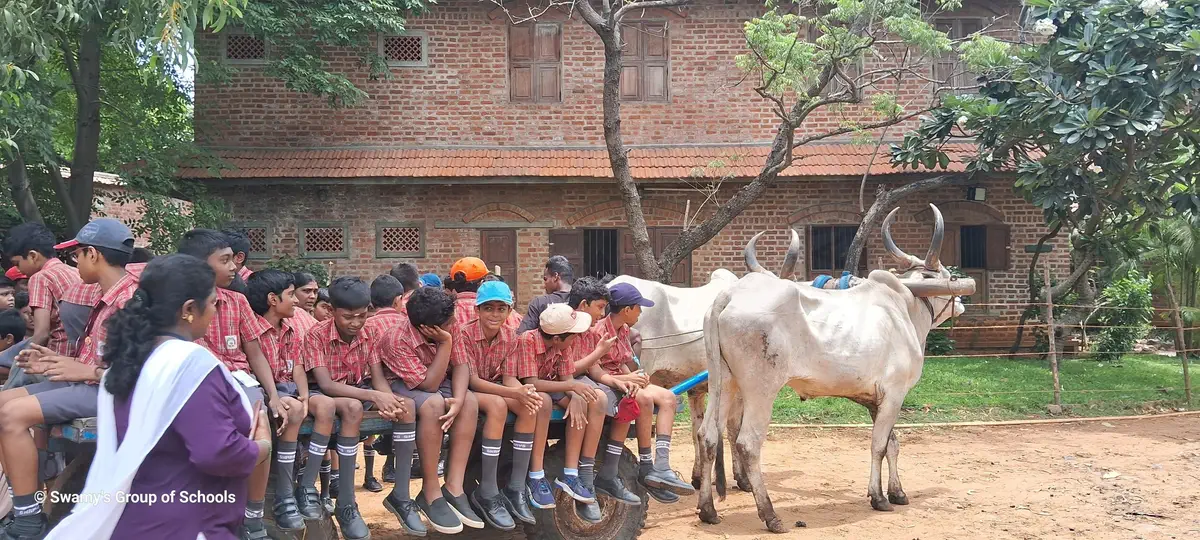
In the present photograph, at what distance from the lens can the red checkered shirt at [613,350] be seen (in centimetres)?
604

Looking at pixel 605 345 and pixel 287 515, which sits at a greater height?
pixel 605 345

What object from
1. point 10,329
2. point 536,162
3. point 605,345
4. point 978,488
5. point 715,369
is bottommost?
point 978,488

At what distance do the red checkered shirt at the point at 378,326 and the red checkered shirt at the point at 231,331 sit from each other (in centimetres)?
61

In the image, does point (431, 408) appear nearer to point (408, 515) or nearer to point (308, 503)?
point (408, 515)

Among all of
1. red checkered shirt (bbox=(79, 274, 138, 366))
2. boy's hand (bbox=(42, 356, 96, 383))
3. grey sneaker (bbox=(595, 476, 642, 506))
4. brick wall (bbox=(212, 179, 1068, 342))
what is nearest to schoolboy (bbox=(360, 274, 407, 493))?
red checkered shirt (bbox=(79, 274, 138, 366))

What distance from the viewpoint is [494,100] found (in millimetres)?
15633

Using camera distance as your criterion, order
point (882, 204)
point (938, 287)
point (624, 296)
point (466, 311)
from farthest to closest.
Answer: point (882, 204)
point (938, 287)
point (624, 296)
point (466, 311)

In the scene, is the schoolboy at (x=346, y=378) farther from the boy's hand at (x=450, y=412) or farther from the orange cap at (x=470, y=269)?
the orange cap at (x=470, y=269)

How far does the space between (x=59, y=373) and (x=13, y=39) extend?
12.4 ft

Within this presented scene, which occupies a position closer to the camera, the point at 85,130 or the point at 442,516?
the point at 442,516

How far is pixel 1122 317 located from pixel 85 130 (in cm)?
1519

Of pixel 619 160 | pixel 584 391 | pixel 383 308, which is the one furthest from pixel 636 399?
pixel 619 160

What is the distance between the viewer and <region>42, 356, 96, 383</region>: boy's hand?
13.8 feet

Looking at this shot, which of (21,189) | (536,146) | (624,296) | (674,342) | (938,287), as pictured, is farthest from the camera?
(536,146)
